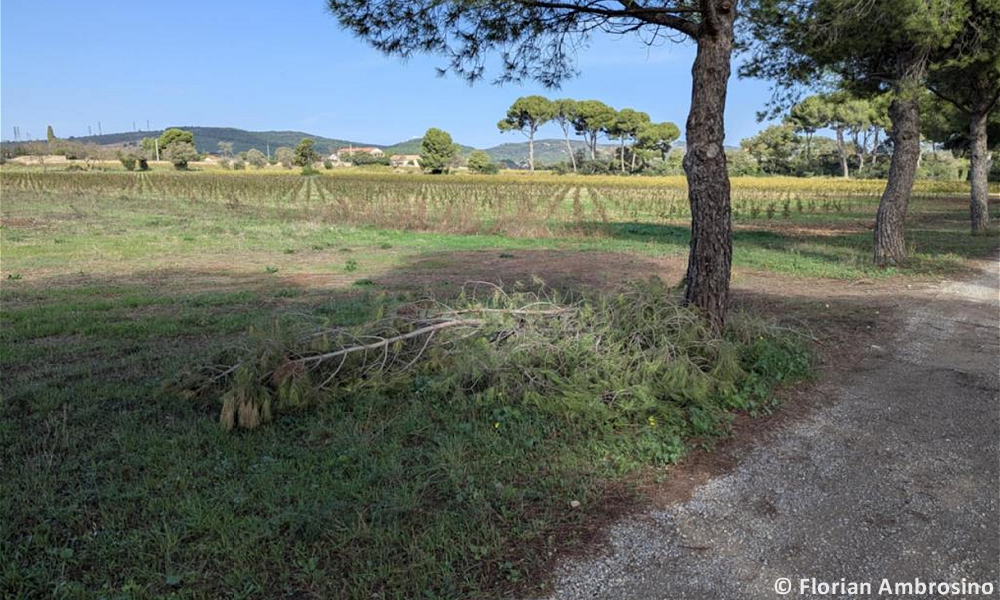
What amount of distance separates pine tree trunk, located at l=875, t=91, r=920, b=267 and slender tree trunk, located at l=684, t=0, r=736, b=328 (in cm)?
687

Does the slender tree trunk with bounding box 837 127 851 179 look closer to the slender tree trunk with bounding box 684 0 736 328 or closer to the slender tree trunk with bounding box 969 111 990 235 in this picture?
the slender tree trunk with bounding box 969 111 990 235

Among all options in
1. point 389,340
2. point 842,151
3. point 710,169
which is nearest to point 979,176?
point 710,169

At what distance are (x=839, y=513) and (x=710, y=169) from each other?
10.0 ft

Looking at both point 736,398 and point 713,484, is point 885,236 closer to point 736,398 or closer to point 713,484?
point 736,398

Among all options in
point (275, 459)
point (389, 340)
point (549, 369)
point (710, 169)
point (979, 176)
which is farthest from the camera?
point (979, 176)

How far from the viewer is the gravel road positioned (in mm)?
2414

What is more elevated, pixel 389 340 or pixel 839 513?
pixel 389 340

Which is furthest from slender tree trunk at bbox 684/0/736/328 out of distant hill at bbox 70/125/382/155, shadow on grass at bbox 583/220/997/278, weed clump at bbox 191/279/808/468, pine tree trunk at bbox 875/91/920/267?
distant hill at bbox 70/125/382/155

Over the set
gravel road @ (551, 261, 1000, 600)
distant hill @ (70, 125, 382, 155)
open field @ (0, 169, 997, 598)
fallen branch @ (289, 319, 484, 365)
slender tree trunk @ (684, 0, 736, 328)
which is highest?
distant hill @ (70, 125, 382, 155)

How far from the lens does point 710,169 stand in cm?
504

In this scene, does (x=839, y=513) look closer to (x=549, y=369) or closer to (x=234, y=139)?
(x=549, y=369)

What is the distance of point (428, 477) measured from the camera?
314 cm

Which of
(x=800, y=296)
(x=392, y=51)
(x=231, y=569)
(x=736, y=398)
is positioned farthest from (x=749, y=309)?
(x=231, y=569)

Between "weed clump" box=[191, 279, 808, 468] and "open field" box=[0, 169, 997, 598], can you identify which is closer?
"open field" box=[0, 169, 997, 598]
